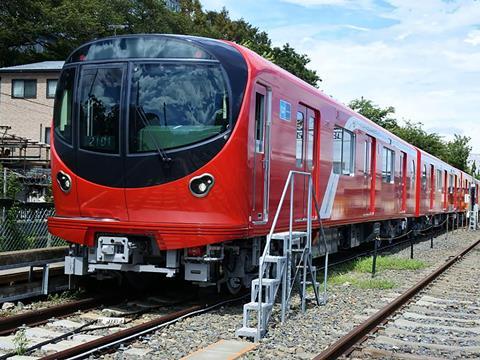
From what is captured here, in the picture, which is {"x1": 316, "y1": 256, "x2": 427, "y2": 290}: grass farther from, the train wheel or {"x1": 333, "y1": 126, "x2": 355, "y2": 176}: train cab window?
the train wheel

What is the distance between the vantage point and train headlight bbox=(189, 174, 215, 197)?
7664 mm

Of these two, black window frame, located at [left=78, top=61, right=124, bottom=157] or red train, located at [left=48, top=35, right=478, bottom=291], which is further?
black window frame, located at [left=78, top=61, right=124, bottom=157]

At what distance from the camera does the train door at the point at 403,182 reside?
19.2 metres

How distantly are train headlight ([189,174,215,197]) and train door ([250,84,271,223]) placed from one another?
708 millimetres

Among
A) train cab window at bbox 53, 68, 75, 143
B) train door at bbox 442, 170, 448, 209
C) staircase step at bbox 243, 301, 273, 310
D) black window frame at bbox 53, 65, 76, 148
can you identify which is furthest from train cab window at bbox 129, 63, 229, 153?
train door at bbox 442, 170, 448, 209

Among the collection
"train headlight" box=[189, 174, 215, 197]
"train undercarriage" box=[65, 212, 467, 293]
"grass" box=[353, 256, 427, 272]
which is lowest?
"grass" box=[353, 256, 427, 272]

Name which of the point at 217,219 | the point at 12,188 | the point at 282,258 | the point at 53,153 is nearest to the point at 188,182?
the point at 217,219

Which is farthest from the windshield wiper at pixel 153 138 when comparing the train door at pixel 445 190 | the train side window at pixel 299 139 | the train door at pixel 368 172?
the train door at pixel 445 190

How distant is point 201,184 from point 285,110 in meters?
2.07

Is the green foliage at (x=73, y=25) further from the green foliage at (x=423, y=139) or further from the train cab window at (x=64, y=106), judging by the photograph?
the train cab window at (x=64, y=106)

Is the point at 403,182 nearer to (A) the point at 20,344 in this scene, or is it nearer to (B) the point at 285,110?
(B) the point at 285,110

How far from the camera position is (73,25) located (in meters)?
41.0

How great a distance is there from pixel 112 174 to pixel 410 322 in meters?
4.23

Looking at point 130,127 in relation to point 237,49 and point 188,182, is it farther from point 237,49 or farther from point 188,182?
point 237,49
